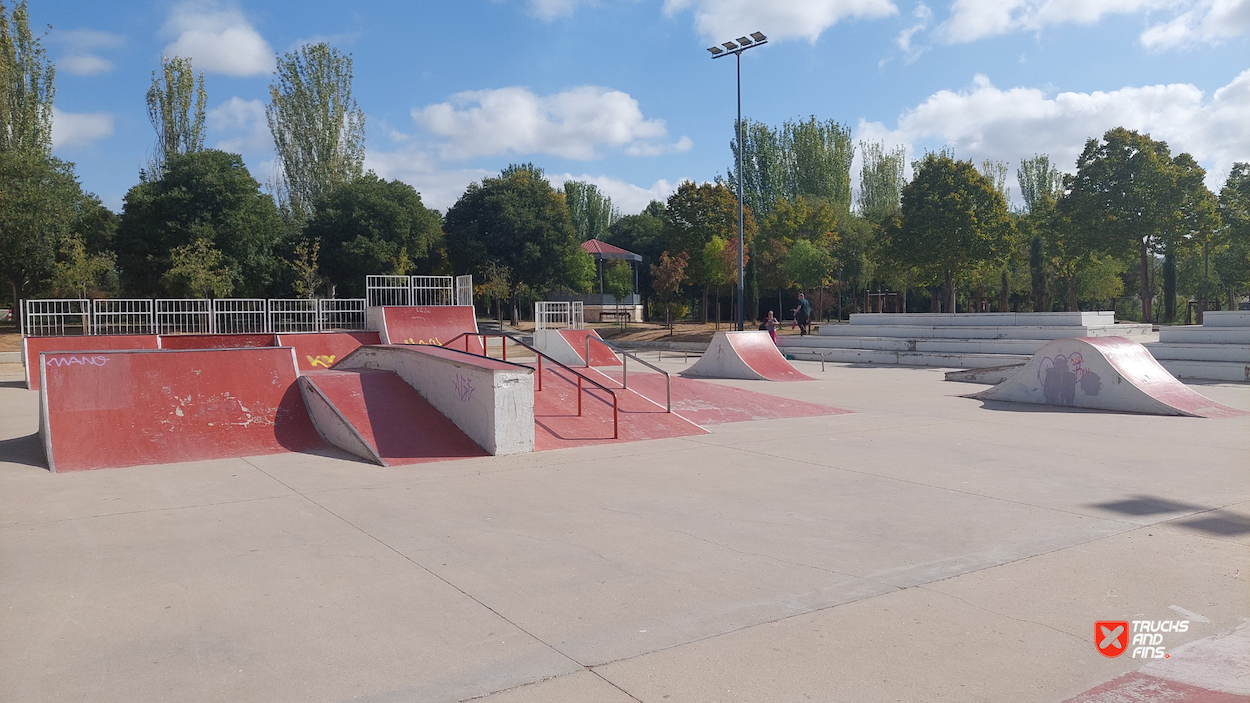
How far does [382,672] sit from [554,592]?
1.24m

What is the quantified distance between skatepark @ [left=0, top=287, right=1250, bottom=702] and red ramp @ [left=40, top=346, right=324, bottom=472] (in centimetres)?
3

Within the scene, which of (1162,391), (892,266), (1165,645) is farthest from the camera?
(892,266)

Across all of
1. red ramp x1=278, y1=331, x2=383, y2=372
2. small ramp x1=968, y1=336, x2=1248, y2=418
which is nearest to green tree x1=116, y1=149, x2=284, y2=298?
red ramp x1=278, y1=331, x2=383, y2=372

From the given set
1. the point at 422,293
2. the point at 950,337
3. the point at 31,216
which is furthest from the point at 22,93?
the point at 950,337

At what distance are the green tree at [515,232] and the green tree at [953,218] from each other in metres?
20.0

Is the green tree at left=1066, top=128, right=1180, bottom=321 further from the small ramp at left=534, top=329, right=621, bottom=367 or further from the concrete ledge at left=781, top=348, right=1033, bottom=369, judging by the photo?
the small ramp at left=534, top=329, right=621, bottom=367

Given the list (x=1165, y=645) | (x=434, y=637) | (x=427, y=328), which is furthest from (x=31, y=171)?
(x=1165, y=645)

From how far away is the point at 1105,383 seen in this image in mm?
12625

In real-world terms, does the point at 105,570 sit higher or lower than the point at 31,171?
lower

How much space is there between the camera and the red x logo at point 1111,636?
3600 mm

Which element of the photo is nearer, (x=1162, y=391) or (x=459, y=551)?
(x=459, y=551)

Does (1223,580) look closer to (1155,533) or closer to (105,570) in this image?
(1155,533)

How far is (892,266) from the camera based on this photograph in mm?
38469

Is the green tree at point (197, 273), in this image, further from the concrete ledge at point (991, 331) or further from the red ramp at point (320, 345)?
the concrete ledge at point (991, 331)
